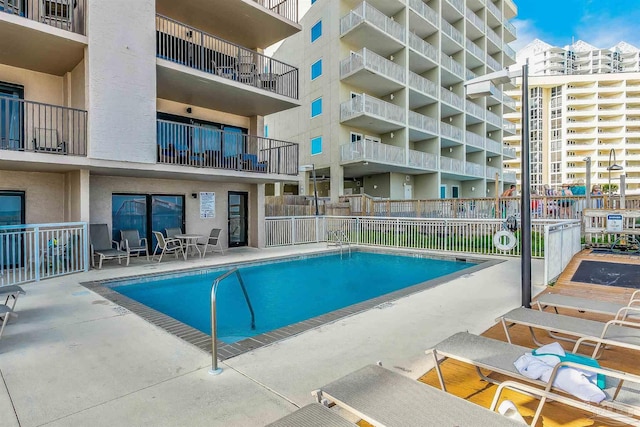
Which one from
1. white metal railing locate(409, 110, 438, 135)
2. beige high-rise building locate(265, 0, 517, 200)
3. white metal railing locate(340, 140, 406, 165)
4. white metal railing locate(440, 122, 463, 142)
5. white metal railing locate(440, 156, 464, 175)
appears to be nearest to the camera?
white metal railing locate(340, 140, 406, 165)

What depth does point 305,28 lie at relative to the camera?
22250 mm

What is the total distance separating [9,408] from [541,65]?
99690 mm

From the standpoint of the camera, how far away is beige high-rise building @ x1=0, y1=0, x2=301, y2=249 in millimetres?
8164

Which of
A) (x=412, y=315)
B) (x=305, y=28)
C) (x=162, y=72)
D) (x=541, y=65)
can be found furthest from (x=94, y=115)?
(x=541, y=65)

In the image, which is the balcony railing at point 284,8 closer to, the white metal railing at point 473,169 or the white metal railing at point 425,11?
the white metal railing at point 425,11

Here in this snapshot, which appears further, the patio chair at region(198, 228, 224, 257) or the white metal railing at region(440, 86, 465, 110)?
the white metal railing at region(440, 86, 465, 110)

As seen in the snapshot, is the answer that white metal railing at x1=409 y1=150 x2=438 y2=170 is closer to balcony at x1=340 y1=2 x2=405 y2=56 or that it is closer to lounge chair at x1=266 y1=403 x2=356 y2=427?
balcony at x1=340 y1=2 x2=405 y2=56

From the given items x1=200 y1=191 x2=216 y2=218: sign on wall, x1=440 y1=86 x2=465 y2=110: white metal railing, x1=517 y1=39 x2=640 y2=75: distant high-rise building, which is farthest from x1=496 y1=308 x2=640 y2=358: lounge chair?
x1=517 y1=39 x2=640 y2=75: distant high-rise building

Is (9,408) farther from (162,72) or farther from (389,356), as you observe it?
(162,72)

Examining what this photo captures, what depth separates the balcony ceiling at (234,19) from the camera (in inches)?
410

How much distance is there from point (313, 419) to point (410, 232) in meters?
11.4

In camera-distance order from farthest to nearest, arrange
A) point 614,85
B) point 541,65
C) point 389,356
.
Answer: point 541,65
point 614,85
point 389,356

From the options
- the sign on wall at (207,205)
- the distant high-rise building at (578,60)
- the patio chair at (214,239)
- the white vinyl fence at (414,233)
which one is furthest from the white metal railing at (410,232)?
the distant high-rise building at (578,60)

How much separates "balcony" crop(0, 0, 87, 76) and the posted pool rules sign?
14.0 metres
